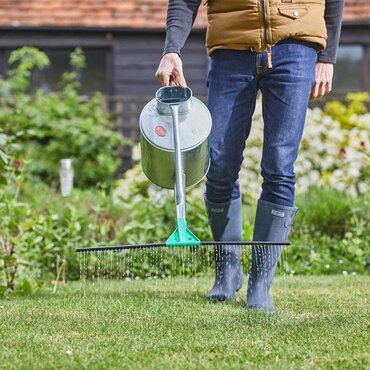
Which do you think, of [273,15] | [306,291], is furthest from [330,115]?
[273,15]

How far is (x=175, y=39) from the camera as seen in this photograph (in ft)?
12.5

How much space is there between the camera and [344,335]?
122 inches

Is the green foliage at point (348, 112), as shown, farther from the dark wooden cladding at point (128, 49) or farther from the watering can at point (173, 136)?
the watering can at point (173, 136)

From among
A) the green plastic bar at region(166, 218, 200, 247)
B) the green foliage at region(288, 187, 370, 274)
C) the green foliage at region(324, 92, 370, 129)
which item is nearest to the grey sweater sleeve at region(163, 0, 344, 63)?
the green plastic bar at region(166, 218, 200, 247)

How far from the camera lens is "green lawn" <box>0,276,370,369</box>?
272 centimetres

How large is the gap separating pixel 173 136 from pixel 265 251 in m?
0.63

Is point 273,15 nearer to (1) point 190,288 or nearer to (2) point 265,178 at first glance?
(2) point 265,178

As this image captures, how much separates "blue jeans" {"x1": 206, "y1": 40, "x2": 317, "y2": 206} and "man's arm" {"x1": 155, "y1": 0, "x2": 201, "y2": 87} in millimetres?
174

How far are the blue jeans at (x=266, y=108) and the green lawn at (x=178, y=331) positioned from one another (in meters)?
0.52

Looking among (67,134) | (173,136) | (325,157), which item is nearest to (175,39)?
(173,136)

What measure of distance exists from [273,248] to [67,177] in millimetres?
4152

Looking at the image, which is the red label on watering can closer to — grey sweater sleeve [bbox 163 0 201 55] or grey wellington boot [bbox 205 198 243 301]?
grey sweater sleeve [bbox 163 0 201 55]

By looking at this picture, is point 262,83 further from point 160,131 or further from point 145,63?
point 145,63

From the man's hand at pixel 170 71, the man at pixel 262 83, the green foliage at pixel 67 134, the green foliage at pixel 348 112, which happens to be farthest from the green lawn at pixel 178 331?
the green foliage at pixel 67 134
